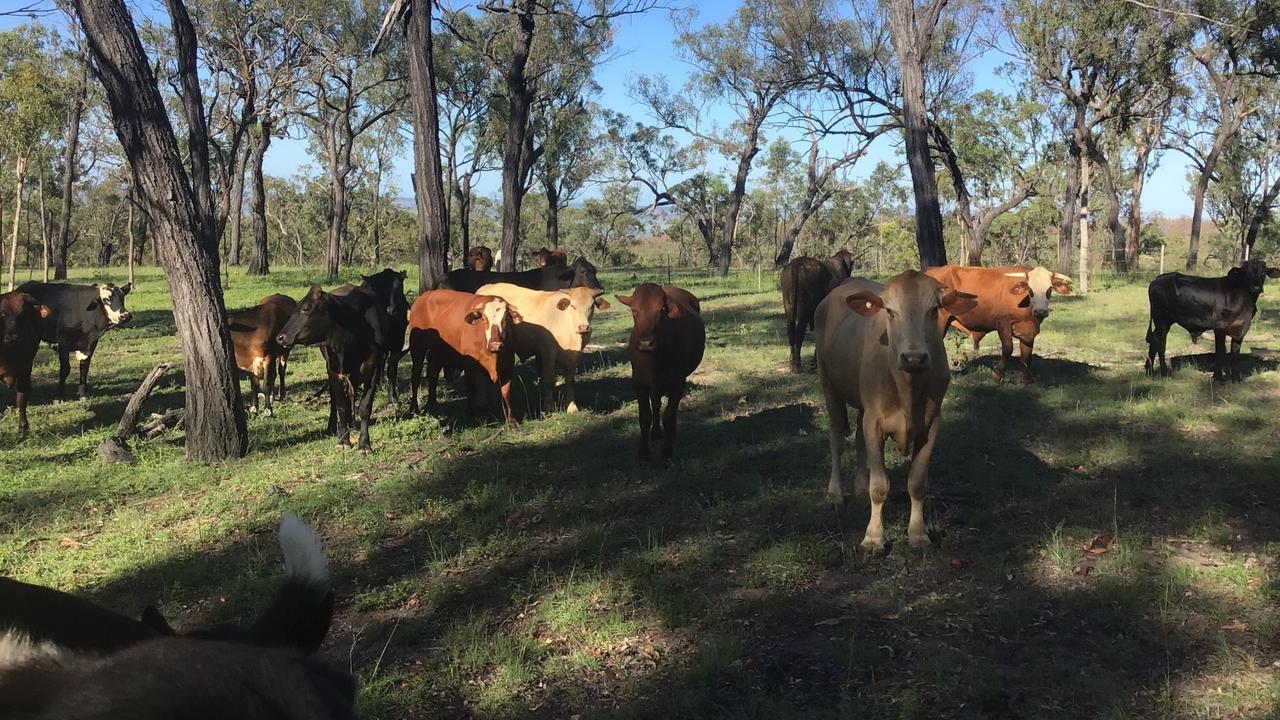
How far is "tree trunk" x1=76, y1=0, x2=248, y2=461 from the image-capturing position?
730 cm

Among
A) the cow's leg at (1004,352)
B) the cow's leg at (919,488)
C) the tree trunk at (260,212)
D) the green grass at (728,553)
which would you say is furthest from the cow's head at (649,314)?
the tree trunk at (260,212)

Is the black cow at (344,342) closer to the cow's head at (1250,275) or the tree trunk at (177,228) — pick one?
the tree trunk at (177,228)

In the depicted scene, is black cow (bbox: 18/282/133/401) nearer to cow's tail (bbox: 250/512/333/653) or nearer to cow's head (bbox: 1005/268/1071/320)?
cow's tail (bbox: 250/512/333/653)

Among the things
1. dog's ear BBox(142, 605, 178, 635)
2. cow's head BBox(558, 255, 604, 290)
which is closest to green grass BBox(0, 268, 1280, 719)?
dog's ear BBox(142, 605, 178, 635)

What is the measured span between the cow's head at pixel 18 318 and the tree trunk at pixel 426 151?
4.84 meters

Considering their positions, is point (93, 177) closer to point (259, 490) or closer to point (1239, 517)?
point (259, 490)

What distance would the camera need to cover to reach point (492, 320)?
936 cm

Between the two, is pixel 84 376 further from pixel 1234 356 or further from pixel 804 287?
pixel 1234 356

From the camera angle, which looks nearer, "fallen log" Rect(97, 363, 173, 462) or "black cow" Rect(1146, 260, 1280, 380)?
"fallen log" Rect(97, 363, 173, 462)

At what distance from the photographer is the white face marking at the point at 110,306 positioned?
12070 millimetres

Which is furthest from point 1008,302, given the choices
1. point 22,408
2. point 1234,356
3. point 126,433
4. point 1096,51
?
point 1096,51

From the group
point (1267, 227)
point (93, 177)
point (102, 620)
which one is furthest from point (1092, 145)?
point (93, 177)

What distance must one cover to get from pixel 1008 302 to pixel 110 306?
13.1 m

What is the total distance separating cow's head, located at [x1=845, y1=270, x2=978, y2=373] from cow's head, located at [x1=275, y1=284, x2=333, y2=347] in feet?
18.0
